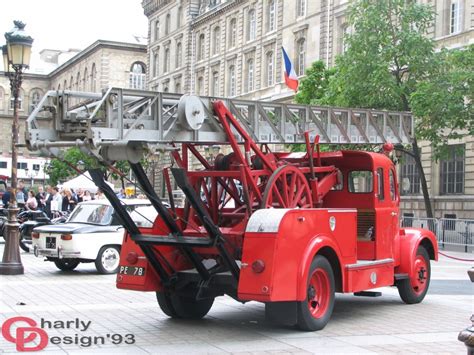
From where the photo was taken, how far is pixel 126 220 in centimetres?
1038

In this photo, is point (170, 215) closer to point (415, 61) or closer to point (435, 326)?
point (435, 326)

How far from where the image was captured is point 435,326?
428 inches

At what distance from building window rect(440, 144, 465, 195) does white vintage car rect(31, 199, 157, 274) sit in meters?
23.9

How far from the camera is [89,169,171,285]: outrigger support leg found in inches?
388

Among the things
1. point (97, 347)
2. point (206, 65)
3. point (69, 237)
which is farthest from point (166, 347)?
point (206, 65)

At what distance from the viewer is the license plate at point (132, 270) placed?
10727 mm

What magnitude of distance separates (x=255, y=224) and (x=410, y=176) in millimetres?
33489

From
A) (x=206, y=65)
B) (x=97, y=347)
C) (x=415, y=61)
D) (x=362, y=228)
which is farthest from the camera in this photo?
(x=206, y=65)

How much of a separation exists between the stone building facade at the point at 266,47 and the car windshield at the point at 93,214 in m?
19.9

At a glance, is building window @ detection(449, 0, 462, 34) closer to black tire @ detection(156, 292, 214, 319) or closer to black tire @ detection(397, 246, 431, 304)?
black tire @ detection(397, 246, 431, 304)

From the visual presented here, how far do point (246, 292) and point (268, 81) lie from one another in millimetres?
50500

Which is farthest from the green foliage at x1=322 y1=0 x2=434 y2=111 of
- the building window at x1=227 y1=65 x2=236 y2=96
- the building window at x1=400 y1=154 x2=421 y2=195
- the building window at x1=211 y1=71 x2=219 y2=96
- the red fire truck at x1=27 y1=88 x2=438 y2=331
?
the building window at x1=211 y1=71 x2=219 y2=96

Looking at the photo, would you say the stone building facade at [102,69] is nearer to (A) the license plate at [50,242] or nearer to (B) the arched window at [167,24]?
(B) the arched window at [167,24]

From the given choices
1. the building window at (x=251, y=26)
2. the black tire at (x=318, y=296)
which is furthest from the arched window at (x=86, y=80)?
the black tire at (x=318, y=296)
